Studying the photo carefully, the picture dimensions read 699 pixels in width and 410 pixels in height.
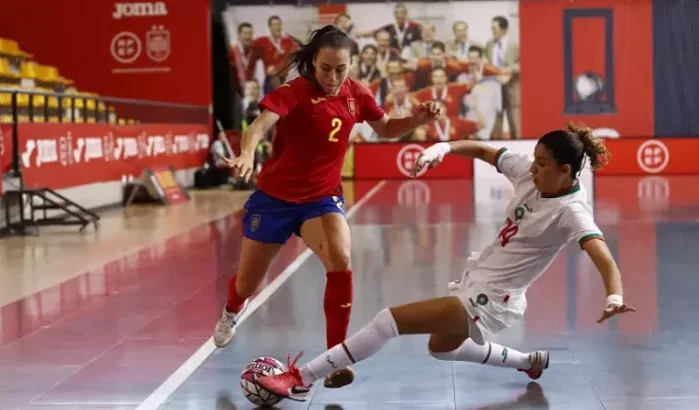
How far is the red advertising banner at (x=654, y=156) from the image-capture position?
88.6ft

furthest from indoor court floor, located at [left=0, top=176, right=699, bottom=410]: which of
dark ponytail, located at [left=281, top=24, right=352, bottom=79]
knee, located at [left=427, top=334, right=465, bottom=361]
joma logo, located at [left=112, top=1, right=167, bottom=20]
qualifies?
joma logo, located at [left=112, top=1, right=167, bottom=20]

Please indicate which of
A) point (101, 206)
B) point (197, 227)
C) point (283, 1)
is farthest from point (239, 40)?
point (197, 227)

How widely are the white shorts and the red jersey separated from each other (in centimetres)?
113

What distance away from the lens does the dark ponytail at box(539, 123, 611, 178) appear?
4.87 m

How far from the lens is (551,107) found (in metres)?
28.5

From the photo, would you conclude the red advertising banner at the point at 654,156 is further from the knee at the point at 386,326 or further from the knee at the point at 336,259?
the knee at the point at 386,326

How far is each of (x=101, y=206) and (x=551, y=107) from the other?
1360cm

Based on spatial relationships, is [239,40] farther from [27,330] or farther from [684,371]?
[684,371]

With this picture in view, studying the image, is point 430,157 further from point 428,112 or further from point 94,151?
point 94,151

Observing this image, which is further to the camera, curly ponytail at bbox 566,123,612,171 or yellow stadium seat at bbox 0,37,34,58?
yellow stadium seat at bbox 0,37,34,58

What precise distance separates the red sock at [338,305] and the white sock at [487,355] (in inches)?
23.2

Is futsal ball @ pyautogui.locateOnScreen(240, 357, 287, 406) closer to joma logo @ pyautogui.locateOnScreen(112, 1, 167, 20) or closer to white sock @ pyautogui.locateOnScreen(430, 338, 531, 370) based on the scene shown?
white sock @ pyautogui.locateOnScreen(430, 338, 531, 370)

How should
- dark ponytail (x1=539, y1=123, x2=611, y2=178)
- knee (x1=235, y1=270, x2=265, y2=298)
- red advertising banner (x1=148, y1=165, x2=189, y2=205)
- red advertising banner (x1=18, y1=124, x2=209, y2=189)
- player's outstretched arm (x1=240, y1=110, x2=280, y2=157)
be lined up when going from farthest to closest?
1. red advertising banner (x1=148, y1=165, x2=189, y2=205)
2. red advertising banner (x1=18, y1=124, x2=209, y2=189)
3. knee (x1=235, y1=270, x2=265, y2=298)
4. player's outstretched arm (x1=240, y1=110, x2=280, y2=157)
5. dark ponytail (x1=539, y1=123, x2=611, y2=178)

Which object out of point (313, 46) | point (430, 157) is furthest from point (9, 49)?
point (430, 157)
